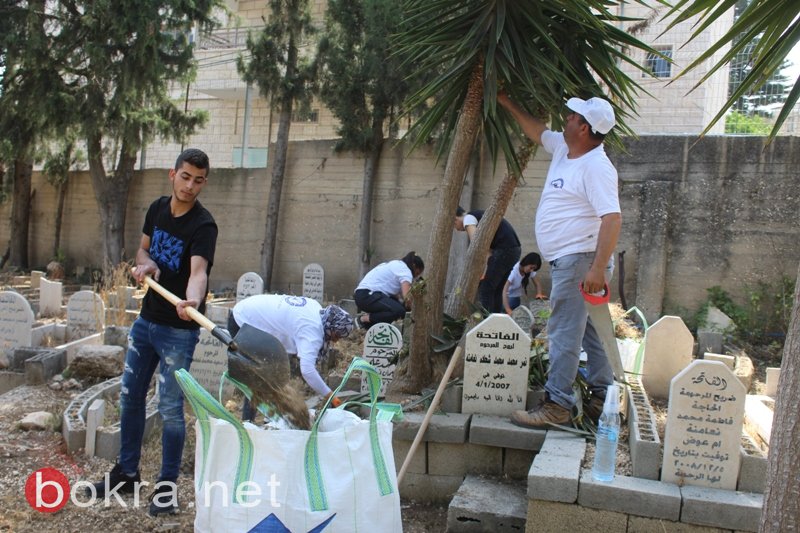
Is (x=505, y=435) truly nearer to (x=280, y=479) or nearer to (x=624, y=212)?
(x=280, y=479)

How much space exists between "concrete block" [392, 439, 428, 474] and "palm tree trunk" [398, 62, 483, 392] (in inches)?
20.6

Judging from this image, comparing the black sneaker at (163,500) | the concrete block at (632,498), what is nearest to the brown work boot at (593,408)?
the concrete block at (632,498)

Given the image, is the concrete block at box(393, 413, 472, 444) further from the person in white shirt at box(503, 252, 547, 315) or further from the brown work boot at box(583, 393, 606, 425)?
the person in white shirt at box(503, 252, 547, 315)

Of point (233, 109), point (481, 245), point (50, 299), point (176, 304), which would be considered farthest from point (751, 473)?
point (233, 109)

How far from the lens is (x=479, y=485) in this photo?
373cm

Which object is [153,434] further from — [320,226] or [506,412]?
[320,226]

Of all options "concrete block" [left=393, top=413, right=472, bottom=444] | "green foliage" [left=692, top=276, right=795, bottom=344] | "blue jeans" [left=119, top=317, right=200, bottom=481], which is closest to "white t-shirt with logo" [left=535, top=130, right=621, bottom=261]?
"concrete block" [left=393, top=413, right=472, bottom=444]

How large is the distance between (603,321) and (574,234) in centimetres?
50

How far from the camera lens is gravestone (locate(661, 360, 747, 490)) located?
313cm

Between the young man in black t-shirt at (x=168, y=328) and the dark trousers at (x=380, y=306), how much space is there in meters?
3.91

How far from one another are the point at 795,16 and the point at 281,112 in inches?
397

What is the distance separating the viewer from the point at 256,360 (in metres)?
2.88

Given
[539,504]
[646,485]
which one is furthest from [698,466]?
[539,504]

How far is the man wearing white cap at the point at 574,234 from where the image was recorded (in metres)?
3.46
